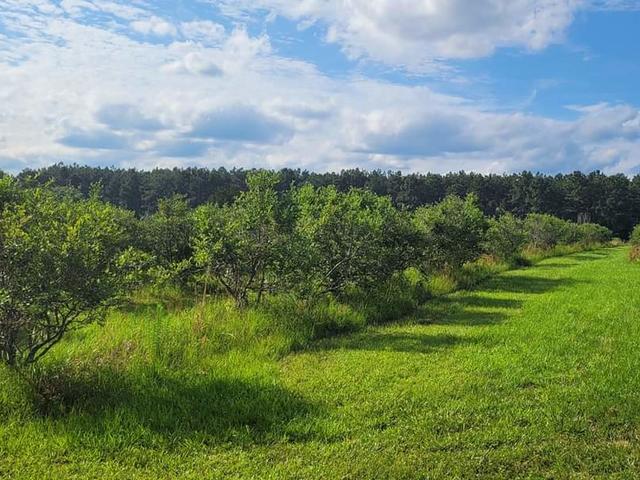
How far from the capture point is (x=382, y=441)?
5258 millimetres

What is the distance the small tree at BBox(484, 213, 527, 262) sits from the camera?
2909 cm

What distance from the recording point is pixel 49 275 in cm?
587

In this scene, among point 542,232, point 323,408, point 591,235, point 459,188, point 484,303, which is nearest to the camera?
point 323,408

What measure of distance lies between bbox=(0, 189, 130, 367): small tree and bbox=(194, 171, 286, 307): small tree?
146 inches

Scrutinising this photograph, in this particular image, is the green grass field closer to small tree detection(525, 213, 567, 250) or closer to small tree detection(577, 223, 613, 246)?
Result: small tree detection(525, 213, 567, 250)

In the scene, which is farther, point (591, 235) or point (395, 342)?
point (591, 235)

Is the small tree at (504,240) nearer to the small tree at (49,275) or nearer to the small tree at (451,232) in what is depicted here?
the small tree at (451,232)

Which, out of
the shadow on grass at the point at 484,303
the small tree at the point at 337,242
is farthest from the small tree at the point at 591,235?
the small tree at the point at 337,242

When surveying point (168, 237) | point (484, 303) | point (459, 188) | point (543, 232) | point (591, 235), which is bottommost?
point (484, 303)

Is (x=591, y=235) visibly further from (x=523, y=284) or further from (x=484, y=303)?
(x=484, y=303)

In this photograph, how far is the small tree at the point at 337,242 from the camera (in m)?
11.9

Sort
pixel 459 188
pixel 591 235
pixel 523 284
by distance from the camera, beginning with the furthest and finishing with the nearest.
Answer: pixel 459 188, pixel 591 235, pixel 523 284

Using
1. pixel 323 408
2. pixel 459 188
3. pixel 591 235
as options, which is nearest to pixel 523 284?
pixel 323 408

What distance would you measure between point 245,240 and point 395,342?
127 inches
